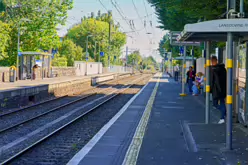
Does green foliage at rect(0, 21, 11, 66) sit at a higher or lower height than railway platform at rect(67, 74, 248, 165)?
higher

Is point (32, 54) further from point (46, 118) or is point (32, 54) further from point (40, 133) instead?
point (40, 133)

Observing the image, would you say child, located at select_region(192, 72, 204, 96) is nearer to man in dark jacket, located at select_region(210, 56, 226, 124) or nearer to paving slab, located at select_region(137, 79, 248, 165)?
paving slab, located at select_region(137, 79, 248, 165)

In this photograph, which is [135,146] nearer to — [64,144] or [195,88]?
[64,144]

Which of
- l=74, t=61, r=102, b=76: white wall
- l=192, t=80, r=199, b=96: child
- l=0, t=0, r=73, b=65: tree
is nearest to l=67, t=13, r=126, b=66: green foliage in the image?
l=74, t=61, r=102, b=76: white wall

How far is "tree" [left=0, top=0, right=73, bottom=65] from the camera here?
44.9 meters

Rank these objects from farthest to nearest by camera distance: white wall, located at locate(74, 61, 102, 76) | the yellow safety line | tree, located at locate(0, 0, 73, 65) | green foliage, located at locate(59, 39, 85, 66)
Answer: green foliage, located at locate(59, 39, 85, 66) < white wall, located at locate(74, 61, 102, 76) < tree, located at locate(0, 0, 73, 65) < the yellow safety line

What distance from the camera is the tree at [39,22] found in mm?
44884

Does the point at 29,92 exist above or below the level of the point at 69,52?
below

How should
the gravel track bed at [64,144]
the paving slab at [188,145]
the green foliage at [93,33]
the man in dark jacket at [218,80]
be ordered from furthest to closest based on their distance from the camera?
the green foliage at [93,33] < the man in dark jacket at [218,80] < the gravel track bed at [64,144] < the paving slab at [188,145]

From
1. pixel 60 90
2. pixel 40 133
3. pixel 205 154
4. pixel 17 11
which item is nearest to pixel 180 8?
pixel 40 133

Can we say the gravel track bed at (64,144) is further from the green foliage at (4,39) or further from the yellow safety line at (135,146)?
the green foliage at (4,39)

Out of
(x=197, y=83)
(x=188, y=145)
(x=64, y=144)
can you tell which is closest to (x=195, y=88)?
(x=197, y=83)

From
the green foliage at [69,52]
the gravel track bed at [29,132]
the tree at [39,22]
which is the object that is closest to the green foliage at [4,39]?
the tree at [39,22]

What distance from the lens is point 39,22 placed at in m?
44.8
